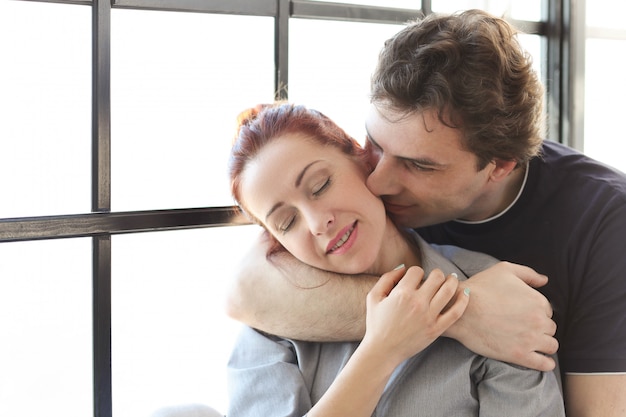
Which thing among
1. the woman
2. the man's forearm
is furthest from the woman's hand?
the man's forearm

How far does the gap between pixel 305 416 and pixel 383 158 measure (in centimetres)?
62

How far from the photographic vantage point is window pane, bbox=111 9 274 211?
2.09 metres

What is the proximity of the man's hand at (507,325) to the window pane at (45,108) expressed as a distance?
1.11 metres

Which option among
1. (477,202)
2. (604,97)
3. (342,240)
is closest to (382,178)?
(342,240)

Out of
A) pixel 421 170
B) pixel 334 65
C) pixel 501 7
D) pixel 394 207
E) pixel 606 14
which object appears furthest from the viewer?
pixel 606 14

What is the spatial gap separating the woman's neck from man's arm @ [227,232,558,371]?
0.08 m

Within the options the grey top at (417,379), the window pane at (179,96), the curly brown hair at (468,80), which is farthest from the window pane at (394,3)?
the grey top at (417,379)

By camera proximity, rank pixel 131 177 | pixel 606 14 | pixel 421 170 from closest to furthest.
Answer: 1. pixel 421 170
2. pixel 131 177
3. pixel 606 14

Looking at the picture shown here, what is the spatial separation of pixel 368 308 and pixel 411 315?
105 mm

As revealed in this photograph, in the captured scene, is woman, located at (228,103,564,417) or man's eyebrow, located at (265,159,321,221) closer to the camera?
woman, located at (228,103,564,417)

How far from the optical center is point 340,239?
5.34 feet

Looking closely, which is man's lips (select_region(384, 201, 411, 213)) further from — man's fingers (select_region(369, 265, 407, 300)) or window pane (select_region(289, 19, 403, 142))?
window pane (select_region(289, 19, 403, 142))

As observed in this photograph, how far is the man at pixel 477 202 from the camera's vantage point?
1.60 m

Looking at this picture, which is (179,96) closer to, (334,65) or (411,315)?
(334,65)
